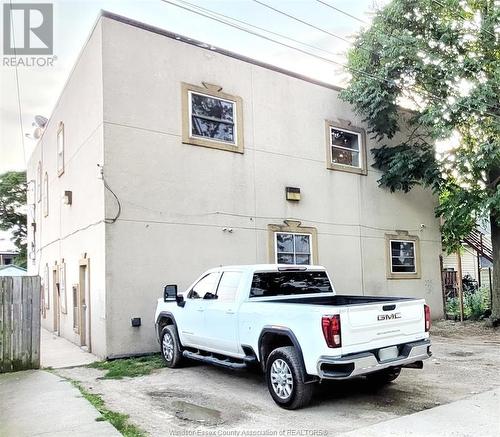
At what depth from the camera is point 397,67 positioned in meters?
12.7

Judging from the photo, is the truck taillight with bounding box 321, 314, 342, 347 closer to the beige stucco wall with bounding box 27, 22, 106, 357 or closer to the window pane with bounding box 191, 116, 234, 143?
the beige stucco wall with bounding box 27, 22, 106, 357

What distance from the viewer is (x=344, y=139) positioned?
1453 centimetres

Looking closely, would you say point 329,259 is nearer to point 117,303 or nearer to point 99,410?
point 117,303

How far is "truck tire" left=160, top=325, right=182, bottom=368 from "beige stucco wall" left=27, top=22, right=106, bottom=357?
1.49 meters

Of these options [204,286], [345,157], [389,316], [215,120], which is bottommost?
[389,316]

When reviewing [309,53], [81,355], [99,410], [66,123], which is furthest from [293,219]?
[99,410]

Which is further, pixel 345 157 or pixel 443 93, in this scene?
pixel 345 157

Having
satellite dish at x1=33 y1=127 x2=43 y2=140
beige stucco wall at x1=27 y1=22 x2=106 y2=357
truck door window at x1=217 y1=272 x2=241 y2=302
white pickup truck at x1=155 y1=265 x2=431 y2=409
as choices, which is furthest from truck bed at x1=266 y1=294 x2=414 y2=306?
satellite dish at x1=33 y1=127 x2=43 y2=140

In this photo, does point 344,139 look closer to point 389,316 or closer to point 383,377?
point 383,377

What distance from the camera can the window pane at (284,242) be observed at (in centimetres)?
1250

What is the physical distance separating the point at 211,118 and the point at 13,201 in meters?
27.2

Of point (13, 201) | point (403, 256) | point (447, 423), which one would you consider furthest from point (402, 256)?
point (13, 201)

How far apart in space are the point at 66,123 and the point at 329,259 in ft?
27.8

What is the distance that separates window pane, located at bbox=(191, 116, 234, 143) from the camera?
1144 cm
